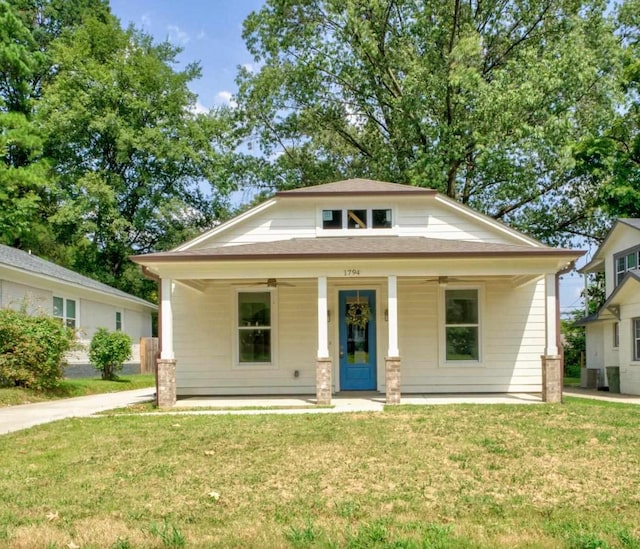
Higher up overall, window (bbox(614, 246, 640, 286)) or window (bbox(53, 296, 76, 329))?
window (bbox(614, 246, 640, 286))

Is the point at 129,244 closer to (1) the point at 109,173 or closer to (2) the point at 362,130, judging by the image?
(1) the point at 109,173

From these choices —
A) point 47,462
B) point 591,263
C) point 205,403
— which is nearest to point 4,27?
point 205,403

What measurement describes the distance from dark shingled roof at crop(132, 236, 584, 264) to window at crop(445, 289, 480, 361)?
165 centimetres

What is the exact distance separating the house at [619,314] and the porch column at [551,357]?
5.32 m

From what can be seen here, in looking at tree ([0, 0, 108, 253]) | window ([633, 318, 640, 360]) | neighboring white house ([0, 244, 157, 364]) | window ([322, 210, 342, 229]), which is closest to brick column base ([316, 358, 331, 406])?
window ([322, 210, 342, 229])

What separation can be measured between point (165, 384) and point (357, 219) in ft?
19.0

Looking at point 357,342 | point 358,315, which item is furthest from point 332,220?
point 357,342

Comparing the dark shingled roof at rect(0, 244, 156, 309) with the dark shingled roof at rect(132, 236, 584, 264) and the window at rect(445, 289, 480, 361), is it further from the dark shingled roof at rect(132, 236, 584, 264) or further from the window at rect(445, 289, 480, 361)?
the window at rect(445, 289, 480, 361)

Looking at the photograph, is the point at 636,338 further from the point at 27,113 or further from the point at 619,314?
the point at 27,113

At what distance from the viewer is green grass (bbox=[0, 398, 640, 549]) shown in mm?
4316

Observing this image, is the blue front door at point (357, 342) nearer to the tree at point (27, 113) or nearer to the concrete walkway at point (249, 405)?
the concrete walkway at point (249, 405)

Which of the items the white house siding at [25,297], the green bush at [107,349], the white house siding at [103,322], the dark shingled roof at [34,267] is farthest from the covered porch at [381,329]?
the white house siding at [103,322]

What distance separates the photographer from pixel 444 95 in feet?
71.9

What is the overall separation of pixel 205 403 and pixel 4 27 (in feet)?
44.9
